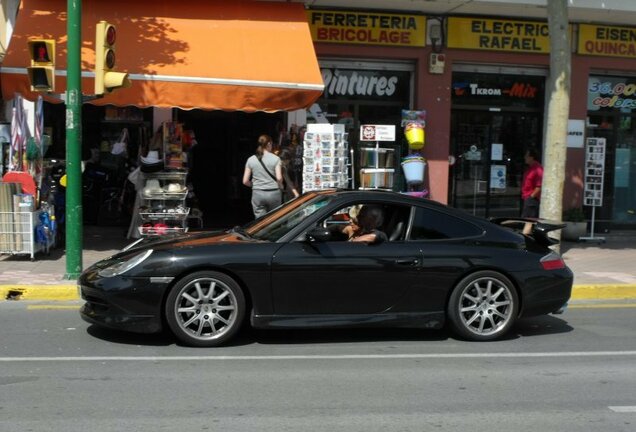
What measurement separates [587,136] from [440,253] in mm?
9673

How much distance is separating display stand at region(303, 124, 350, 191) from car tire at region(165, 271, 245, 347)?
20.1ft

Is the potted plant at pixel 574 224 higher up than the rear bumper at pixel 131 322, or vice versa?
the potted plant at pixel 574 224

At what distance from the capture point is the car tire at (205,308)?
6160mm

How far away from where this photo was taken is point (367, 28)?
13414 millimetres

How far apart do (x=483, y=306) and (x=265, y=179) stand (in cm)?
510

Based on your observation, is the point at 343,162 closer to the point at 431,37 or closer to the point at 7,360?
the point at 431,37

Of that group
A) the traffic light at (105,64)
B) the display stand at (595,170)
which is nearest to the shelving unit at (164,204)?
the traffic light at (105,64)

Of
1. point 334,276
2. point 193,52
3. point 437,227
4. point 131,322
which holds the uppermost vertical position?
point 193,52

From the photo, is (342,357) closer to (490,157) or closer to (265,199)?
(265,199)

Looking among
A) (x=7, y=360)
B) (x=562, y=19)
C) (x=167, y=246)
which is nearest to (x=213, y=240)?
(x=167, y=246)

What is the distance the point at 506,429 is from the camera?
4.49 meters

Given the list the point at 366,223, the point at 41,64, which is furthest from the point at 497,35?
the point at 41,64

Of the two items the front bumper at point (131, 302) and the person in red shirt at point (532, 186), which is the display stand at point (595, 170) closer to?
the person in red shirt at point (532, 186)

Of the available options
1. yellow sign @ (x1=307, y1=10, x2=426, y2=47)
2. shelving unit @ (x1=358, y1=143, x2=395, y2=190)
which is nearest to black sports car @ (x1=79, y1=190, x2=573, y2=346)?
shelving unit @ (x1=358, y1=143, x2=395, y2=190)
